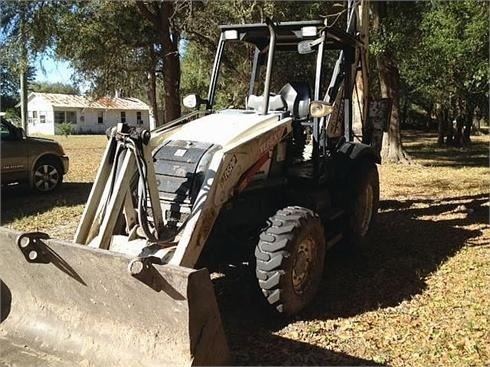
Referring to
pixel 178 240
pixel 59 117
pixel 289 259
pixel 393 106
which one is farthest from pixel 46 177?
pixel 59 117

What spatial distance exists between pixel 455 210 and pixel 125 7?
1094 centimetres

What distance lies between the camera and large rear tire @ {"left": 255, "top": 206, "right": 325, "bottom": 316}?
172 inches

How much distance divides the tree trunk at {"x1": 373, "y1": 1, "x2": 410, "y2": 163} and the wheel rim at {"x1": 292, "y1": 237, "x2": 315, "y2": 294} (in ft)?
35.8

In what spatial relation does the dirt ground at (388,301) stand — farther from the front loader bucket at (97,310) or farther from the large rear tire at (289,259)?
the front loader bucket at (97,310)

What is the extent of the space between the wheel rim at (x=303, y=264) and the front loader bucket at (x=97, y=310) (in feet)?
3.80

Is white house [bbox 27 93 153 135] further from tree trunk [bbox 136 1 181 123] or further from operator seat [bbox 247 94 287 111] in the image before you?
operator seat [bbox 247 94 287 111]

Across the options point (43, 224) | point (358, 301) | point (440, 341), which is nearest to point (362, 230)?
point (358, 301)

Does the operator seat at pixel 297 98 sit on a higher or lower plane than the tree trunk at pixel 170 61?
lower

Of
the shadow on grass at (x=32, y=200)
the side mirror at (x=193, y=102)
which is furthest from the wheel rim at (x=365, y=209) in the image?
the shadow on grass at (x=32, y=200)

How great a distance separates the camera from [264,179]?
16.6 ft

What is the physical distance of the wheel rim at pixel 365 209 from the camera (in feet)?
21.4

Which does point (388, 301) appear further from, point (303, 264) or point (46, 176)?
point (46, 176)

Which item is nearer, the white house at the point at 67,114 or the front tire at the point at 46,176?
the front tire at the point at 46,176

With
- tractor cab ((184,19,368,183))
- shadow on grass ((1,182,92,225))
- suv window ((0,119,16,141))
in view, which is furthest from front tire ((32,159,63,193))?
tractor cab ((184,19,368,183))
